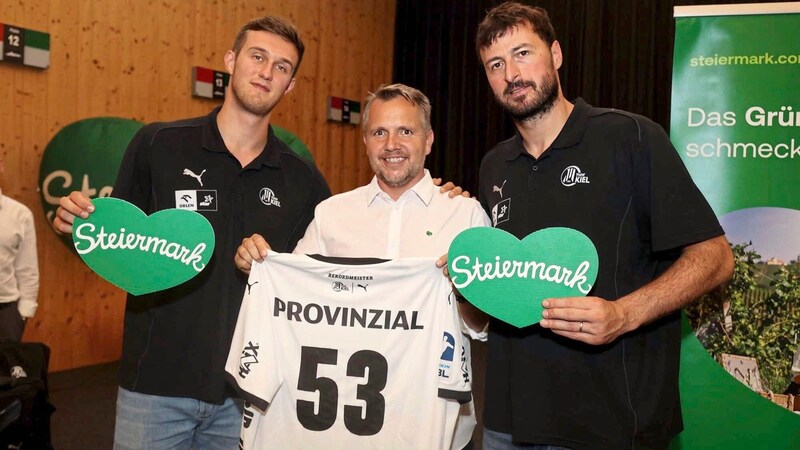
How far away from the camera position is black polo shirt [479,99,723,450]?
5.65ft

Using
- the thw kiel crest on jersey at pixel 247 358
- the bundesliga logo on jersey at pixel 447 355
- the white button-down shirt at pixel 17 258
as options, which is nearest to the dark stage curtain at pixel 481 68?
the white button-down shirt at pixel 17 258

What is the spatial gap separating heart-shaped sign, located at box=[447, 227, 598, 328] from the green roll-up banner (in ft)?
5.78

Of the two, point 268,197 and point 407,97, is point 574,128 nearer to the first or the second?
point 407,97

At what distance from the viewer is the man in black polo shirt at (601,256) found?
169cm

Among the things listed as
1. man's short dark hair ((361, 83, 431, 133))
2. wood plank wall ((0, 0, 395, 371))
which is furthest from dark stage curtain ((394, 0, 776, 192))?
man's short dark hair ((361, 83, 431, 133))

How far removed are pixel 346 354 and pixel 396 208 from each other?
0.48m

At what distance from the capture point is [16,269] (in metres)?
3.92

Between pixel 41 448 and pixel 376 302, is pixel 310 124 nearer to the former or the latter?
pixel 41 448

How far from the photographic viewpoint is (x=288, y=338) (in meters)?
2.03

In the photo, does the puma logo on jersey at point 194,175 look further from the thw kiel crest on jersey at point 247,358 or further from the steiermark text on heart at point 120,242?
the thw kiel crest on jersey at point 247,358

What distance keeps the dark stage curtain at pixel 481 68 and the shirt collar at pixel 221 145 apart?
226 inches

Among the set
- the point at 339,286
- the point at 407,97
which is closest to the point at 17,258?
the point at 339,286

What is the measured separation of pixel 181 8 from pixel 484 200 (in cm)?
489

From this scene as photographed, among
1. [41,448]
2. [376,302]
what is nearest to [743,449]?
[376,302]
